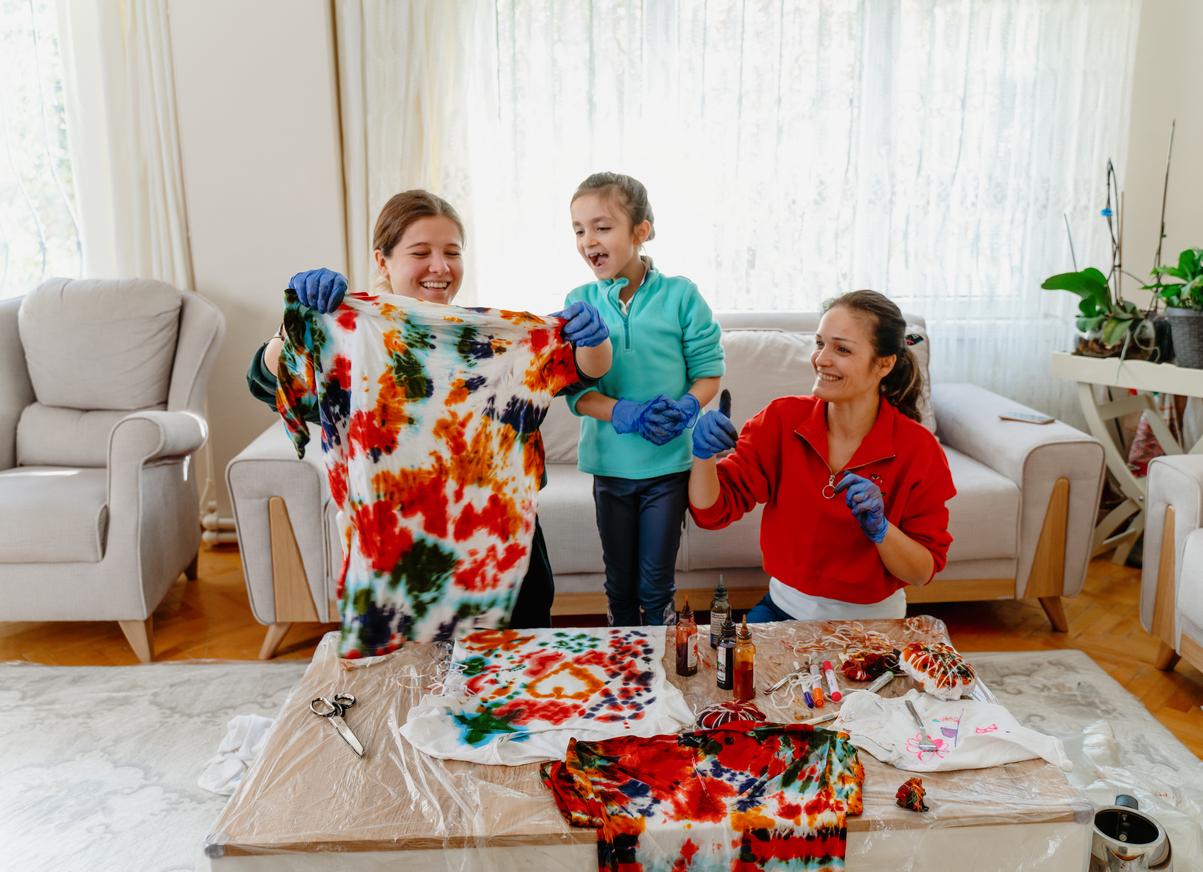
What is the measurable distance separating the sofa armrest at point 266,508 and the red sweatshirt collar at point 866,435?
1.27 m

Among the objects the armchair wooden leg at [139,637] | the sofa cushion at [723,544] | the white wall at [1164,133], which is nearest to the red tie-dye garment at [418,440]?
the sofa cushion at [723,544]

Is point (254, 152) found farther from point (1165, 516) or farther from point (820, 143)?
point (1165, 516)

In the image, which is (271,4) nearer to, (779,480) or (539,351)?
(539,351)

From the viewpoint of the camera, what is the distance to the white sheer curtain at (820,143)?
3121mm

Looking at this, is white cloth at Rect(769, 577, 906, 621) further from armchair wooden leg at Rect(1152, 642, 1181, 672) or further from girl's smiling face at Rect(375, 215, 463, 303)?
armchair wooden leg at Rect(1152, 642, 1181, 672)

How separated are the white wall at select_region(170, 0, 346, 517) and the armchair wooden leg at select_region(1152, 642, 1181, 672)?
2714 mm

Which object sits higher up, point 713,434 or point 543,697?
point 713,434

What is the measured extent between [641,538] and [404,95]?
1.94 meters

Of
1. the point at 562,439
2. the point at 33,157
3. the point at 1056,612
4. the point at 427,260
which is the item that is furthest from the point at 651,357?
the point at 33,157

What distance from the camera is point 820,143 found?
3.21 meters

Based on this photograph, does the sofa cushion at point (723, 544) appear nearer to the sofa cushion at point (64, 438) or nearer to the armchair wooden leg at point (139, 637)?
the armchair wooden leg at point (139, 637)

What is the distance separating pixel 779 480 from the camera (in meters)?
1.85

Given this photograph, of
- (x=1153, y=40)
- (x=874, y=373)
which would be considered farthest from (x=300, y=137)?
(x=1153, y=40)

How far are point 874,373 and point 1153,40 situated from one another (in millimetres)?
2389
